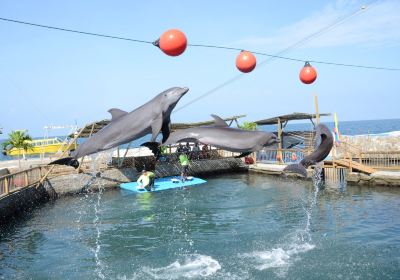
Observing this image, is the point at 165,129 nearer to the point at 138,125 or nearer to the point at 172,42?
the point at 138,125

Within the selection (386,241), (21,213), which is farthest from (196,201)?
(386,241)

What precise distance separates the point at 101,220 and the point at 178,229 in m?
→ 4.15

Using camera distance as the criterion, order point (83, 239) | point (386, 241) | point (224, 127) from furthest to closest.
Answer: point (83, 239) → point (386, 241) → point (224, 127)

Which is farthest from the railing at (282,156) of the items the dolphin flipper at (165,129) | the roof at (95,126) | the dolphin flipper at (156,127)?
the dolphin flipper at (156,127)

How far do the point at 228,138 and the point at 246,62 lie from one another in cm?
374

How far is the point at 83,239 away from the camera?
14969 mm

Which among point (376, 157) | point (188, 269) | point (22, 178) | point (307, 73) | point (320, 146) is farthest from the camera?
point (376, 157)

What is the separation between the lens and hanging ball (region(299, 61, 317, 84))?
1001 cm

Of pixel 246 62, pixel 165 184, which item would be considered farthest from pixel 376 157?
pixel 246 62

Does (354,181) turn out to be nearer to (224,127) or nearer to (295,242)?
(295,242)

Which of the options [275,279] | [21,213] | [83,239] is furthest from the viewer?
[21,213]

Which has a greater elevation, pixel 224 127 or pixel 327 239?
pixel 224 127

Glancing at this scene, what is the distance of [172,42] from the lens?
6836 mm

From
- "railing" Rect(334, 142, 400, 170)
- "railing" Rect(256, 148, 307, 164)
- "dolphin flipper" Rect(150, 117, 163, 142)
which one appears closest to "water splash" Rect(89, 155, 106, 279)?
"dolphin flipper" Rect(150, 117, 163, 142)
